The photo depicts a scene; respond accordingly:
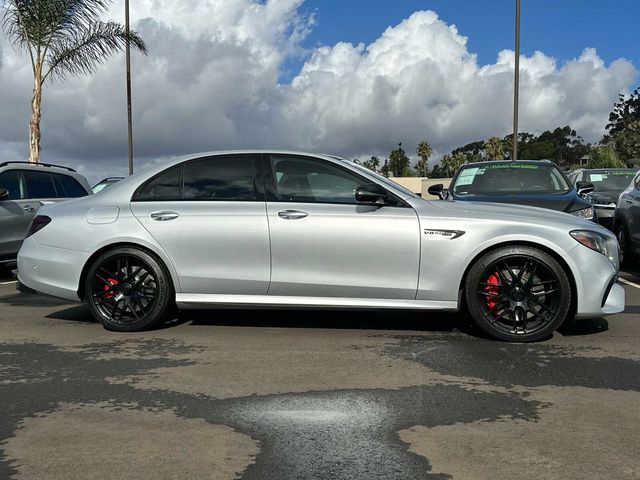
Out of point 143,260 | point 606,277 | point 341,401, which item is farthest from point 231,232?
point 606,277

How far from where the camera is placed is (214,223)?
17.9 feet

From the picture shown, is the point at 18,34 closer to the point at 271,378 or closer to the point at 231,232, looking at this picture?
the point at 231,232

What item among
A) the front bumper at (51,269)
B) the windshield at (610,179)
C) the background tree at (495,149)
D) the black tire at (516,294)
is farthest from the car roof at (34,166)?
the background tree at (495,149)

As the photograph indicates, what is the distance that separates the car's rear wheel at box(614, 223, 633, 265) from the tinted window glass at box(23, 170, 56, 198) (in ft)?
28.2

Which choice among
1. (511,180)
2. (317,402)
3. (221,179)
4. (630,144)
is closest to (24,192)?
(221,179)

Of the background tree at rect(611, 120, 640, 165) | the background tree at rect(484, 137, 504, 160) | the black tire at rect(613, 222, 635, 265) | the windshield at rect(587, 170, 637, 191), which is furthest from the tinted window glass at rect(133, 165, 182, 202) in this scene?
the background tree at rect(484, 137, 504, 160)

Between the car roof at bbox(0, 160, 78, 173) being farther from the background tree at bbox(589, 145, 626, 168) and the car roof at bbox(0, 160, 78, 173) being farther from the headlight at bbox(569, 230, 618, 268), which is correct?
the background tree at bbox(589, 145, 626, 168)

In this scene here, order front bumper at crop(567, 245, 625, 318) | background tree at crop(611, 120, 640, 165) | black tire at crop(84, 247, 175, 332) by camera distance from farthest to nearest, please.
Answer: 1. background tree at crop(611, 120, 640, 165)
2. black tire at crop(84, 247, 175, 332)
3. front bumper at crop(567, 245, 625, 318)

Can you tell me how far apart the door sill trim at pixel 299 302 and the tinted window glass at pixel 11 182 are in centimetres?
499

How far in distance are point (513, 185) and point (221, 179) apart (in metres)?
4.95

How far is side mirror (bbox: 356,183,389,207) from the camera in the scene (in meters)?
5.29

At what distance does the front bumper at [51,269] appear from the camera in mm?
5699

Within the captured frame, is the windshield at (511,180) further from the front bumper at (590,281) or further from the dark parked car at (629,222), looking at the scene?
the front bumper at (590,281)

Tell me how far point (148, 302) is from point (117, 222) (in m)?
0.73
